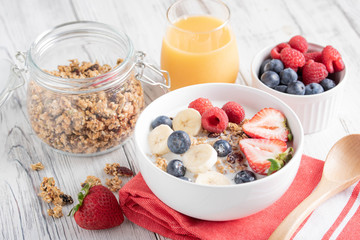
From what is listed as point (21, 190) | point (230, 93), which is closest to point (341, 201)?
point (230, 93)

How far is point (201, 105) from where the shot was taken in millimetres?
1333

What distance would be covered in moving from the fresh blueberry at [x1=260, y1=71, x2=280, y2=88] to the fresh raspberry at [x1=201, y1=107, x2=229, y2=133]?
0.30m

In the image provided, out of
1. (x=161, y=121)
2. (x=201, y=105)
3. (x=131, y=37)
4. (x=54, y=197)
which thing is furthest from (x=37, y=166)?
(x=131, y=37)

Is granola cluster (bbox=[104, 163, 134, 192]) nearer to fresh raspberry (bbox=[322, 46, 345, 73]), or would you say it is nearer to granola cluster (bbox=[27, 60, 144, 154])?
granola cluster (bbox=[27, 60, 144, 154])

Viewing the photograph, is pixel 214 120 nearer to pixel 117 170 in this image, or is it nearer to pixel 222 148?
pixel 222 148

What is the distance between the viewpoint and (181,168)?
1.16m

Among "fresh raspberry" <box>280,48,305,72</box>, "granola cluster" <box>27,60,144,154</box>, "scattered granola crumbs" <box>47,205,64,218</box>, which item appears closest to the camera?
"scattered granola crumbs" <box>47,205,64,218</box>

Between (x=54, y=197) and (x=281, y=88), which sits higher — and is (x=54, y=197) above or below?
below

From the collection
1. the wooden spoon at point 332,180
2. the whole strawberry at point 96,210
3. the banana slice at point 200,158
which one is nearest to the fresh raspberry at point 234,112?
the banana slice at point 200,158

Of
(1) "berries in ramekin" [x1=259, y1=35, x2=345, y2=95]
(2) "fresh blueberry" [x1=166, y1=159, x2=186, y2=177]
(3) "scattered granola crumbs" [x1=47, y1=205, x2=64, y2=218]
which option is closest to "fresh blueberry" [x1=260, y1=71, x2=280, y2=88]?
(1) "berries in ramekin" [x1=259, y1=35, x2=345, y2=95]

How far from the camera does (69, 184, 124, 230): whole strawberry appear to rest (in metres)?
1.21

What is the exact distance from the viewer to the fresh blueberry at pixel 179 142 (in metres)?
1.19

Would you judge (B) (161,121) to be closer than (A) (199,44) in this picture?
Yes

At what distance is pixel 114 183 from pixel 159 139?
0.76 ft
